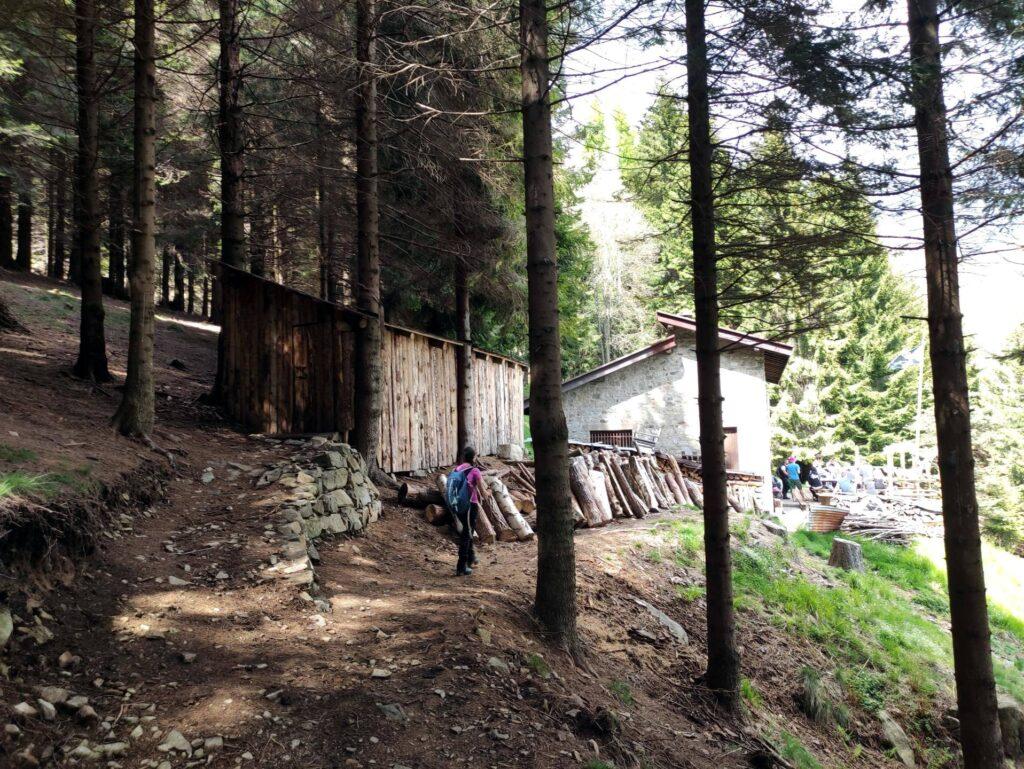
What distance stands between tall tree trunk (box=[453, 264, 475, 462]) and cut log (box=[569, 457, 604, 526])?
279cm

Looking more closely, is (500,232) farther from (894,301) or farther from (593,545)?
(894,301)

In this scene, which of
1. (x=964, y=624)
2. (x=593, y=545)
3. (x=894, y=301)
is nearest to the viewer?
(x=964, y=624)

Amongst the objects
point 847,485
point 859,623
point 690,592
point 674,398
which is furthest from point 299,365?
point 847,485

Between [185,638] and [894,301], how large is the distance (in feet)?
137

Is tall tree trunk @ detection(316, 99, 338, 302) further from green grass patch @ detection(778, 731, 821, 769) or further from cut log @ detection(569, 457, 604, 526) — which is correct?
green grass patch @ detection(778, 731, 821, 769)

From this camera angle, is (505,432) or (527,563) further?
(505,432)

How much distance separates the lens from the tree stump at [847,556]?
15359mm

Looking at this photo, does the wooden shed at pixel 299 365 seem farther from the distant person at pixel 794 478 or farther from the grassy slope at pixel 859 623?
the distant person at pixel 794 478

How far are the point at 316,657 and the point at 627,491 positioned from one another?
10760mm

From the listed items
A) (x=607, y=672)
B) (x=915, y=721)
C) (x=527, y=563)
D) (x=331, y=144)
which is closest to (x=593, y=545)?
(x=527, y=563)

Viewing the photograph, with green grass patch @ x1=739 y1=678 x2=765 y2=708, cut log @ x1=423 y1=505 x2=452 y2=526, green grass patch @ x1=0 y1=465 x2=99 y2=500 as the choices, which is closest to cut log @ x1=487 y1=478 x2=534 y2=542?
cut log @ x1=423 y1=505 x2=452 y2=526

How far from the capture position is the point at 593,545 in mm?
10484

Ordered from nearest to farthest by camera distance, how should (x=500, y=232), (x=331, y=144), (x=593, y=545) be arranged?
(x=593, y=545) < (x=331, y=144) < (x=500, y=232)

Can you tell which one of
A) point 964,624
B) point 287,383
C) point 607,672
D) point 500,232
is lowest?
point 607,672
